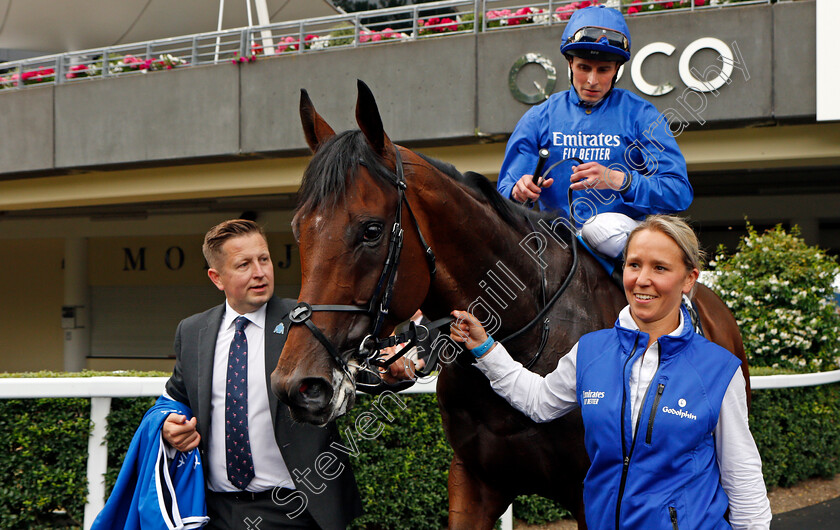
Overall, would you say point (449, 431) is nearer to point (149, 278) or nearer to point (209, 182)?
point (209, 182)

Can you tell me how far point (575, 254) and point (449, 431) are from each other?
75 cm

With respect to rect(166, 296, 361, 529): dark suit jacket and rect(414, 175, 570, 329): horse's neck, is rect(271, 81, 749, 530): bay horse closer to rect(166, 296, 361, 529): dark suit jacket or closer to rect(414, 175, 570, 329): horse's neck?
rect(414, 175, 570, 329): horse's neck

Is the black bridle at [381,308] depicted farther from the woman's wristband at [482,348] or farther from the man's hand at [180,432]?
the man's hand at [180,432]

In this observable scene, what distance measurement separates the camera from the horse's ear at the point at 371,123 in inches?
74.2

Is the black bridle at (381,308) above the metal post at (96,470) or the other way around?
above

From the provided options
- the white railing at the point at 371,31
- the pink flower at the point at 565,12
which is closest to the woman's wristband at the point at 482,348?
the white railing at the point at 371,31

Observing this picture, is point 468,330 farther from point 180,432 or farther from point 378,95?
point 378,95

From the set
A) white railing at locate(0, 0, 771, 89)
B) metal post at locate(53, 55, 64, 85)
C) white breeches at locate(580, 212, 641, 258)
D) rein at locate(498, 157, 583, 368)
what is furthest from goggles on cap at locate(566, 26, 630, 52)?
metal post at locate(53, 55, 64, 85)

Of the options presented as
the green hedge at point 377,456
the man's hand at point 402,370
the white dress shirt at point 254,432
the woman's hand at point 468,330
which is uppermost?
the woman's hand at point 468,330

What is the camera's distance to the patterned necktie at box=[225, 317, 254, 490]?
2285 millimetres

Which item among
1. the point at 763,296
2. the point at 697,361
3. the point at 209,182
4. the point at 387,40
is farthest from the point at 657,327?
the point at 209,182

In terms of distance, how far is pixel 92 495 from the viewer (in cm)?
353

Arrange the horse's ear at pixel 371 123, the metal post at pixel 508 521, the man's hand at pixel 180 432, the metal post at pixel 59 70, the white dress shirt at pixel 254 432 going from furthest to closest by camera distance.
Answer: the metal post at pixel 59 70 < the metal post at pixel 508 521 < the white dress shirt at pixel 254 432 < the man's hand at pixel 180 432 < the horse's ear at pixel 371 123

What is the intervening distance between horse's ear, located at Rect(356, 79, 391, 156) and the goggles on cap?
99cm
